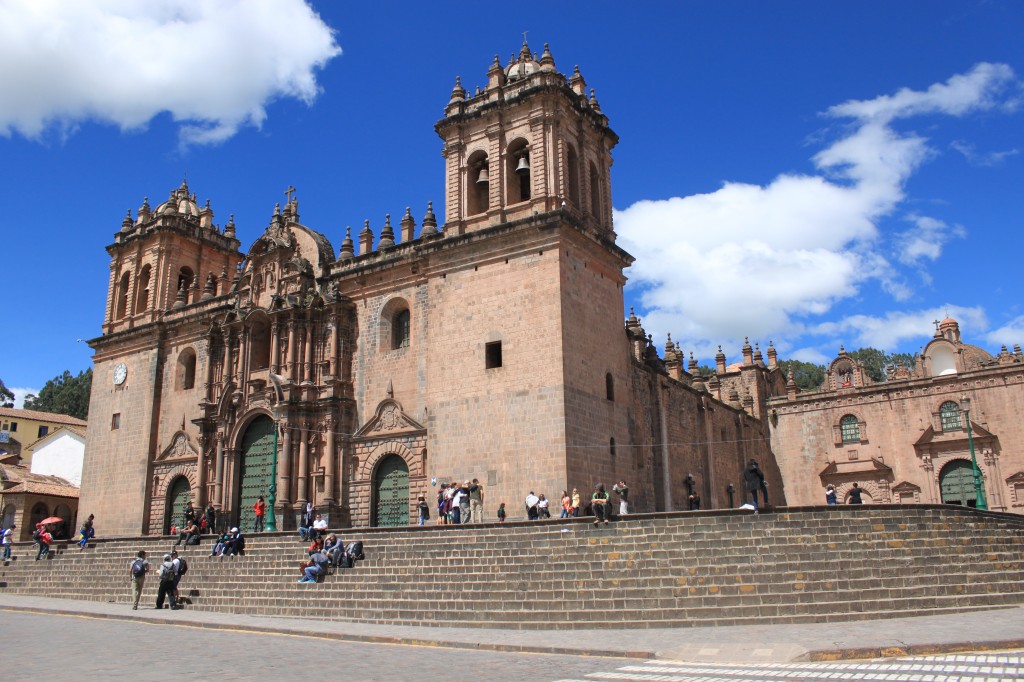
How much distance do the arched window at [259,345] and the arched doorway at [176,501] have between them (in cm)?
511

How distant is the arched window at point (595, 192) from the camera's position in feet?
86.3

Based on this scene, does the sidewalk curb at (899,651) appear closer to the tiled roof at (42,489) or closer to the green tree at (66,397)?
the tiled roof at (42,489)

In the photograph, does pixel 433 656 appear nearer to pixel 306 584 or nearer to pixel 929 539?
pixel 306 584

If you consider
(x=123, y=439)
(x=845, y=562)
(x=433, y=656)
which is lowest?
(x=433, y=656)

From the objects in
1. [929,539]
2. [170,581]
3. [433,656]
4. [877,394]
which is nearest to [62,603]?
[170,581]

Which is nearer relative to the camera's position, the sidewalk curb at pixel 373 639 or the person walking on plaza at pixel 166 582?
the sidewalk curb at pixel 373 639

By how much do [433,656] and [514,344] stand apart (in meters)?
12.5

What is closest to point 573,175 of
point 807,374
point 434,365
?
point 434,365

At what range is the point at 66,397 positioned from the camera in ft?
224

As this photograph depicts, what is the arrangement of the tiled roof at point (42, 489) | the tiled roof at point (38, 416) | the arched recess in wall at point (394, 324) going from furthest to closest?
the tiled roof at point (38, 416) < the tiled roof at point (42, 489) < the arched recess in wall at point (394, 324)

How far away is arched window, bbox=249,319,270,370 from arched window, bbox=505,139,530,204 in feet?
33.5

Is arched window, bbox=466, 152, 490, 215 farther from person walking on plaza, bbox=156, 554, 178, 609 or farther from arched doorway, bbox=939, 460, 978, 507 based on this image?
arched doorway, bbox=939, 460, 978, 507

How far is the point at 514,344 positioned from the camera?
22703 mm

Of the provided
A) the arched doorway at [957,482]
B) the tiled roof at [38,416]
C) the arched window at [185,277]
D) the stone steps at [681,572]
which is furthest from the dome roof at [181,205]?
the arched doorway at [957,482]
